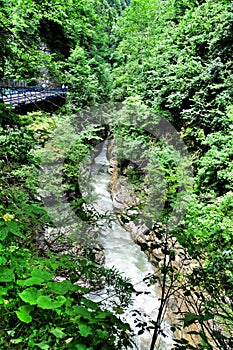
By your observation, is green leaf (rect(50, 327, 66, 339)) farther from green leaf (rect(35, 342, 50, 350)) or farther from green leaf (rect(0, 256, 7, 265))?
green leaf (rect(0, 256, 7, 265))

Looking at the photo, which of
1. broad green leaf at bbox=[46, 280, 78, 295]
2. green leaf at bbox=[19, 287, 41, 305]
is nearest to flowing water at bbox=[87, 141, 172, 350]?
broad green leaf at bbox=[46, 280, 78, 295]

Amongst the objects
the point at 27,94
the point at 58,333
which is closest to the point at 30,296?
the point at 58,333

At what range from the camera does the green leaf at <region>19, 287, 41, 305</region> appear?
2.56 feet

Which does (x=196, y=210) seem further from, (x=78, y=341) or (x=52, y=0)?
(x=52, y=0)

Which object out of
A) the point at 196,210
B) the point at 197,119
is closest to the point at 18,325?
the point at 196,210

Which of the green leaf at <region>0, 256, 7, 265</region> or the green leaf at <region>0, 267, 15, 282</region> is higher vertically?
the green leaf at <region>0, 256, 7, 265</region>

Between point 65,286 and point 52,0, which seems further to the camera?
point 52,0

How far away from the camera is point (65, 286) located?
0.92 meters

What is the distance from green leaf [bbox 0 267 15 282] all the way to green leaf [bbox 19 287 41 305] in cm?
9

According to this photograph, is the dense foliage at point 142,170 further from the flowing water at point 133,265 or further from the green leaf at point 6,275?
the flowing water at point 133,265

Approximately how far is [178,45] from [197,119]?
3912 millimetres

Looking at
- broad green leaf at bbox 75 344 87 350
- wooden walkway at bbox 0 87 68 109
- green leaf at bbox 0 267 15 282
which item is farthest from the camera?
wooden walkway at bbox 0 87 68 109

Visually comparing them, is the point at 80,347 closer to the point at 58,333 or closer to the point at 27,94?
the point at 58,333

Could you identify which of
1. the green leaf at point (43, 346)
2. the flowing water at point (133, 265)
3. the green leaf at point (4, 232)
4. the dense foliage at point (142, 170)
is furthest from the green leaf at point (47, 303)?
the flowing water at point (133, 265)
